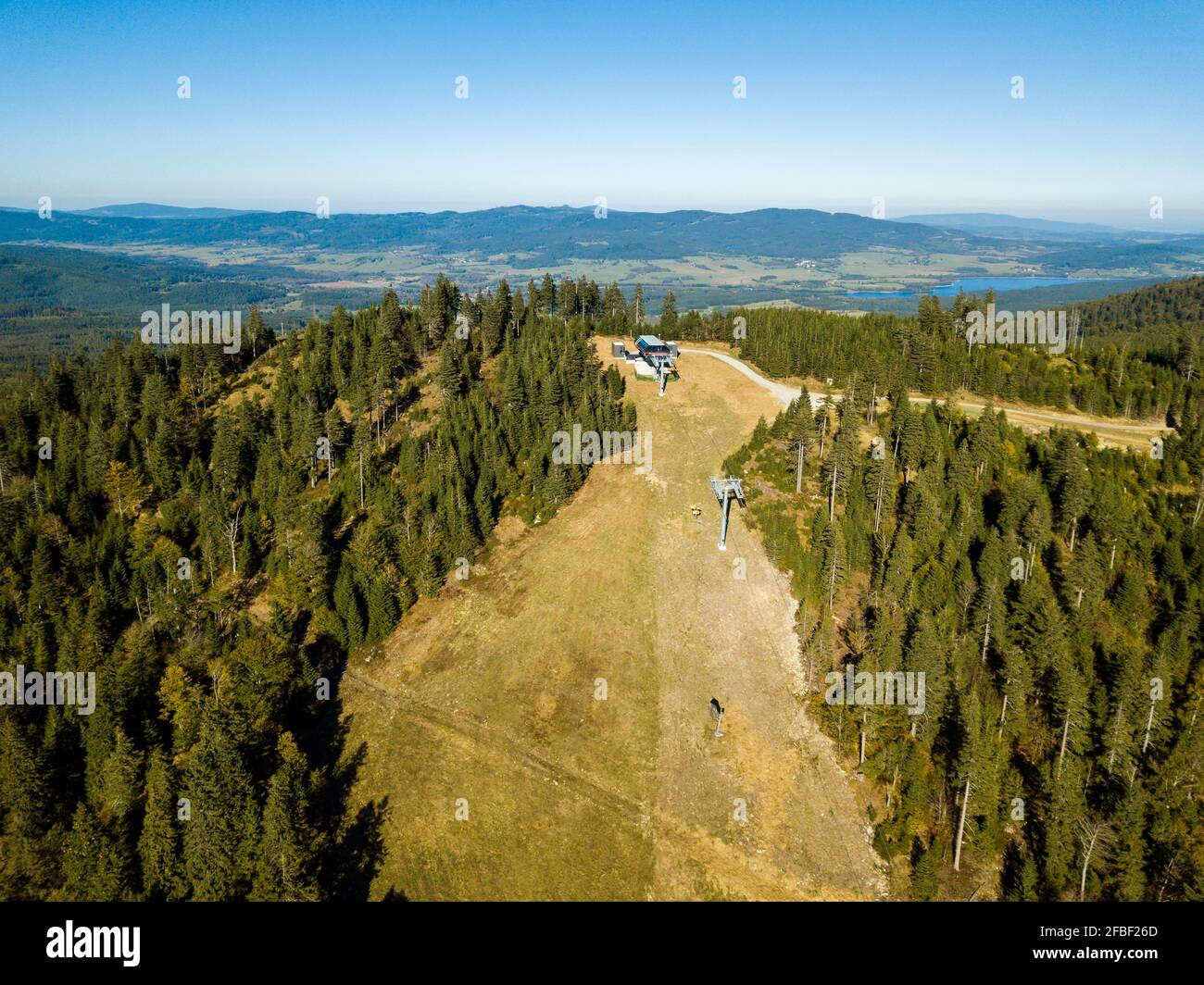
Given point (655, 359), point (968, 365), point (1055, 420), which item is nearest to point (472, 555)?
point (655, 359)

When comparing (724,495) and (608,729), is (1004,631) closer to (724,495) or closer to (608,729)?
(724,495)

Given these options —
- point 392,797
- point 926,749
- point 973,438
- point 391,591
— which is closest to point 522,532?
point 391,591

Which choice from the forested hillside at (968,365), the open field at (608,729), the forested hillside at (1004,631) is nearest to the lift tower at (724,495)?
the open field at (608,729)

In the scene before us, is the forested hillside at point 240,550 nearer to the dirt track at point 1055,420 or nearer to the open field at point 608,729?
the open field at point 608,729

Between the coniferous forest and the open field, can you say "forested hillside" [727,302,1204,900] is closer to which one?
the coniferous forest

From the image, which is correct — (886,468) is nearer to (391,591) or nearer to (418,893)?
(391,591)

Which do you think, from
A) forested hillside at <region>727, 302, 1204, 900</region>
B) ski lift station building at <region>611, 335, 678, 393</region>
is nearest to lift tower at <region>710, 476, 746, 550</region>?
forested hillside at <region>727, 302, 1204, 900</region>
